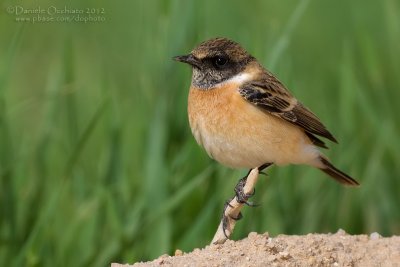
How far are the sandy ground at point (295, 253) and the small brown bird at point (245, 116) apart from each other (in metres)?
1.13

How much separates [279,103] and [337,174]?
0.62 metres

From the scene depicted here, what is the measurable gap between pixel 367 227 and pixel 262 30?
5.22 ft

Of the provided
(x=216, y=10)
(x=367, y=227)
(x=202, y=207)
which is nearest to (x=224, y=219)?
(x=202, y=207)

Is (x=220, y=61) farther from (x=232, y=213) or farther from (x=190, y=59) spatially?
(x=232, y=213)

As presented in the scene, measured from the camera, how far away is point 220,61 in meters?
6.50

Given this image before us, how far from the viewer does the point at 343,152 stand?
7273 mm

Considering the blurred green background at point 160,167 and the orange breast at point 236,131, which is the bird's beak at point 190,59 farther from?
the blurred green background at point 160,167

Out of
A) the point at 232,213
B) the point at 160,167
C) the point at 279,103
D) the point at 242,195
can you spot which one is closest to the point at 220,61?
the point at 279,103

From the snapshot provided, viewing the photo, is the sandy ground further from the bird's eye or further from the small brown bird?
the bird's eye

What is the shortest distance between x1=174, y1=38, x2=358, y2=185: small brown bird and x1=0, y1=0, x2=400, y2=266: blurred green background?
20 centimetres

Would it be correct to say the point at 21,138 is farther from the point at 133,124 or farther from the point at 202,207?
the point at 202,207

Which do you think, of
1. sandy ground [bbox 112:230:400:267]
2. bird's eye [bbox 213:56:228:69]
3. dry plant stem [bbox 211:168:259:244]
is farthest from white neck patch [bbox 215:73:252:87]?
sandy ground [bbox 112:230:400:267]

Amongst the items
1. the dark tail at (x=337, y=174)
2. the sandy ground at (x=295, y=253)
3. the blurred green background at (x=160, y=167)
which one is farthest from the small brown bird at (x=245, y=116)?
the sandy ground at (x=295, y=253)

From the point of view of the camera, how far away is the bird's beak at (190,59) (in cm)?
622
